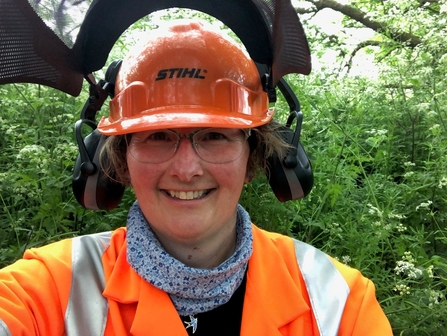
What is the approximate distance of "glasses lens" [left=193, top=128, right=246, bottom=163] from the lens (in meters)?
1.52

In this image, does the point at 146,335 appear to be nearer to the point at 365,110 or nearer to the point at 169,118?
the point at 169,118

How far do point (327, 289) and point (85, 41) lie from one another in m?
1.21

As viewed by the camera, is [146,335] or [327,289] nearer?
[146,335]

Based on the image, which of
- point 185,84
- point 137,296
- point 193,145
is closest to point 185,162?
point 193,145

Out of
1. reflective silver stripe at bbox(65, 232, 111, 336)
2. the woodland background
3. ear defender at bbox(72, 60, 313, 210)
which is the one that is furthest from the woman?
the woodland background

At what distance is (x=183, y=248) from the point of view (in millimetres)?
1675

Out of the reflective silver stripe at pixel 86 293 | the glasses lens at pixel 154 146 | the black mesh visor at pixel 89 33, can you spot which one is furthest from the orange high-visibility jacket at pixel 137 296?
the black mesh visor at pixel 89 33

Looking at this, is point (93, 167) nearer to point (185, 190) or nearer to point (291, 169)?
point (185, 190)

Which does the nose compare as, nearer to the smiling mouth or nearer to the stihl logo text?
the smiling mouth

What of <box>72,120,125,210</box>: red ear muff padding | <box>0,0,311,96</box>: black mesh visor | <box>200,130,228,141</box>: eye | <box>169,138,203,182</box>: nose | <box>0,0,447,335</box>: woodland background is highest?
<box>0,0,311,96</box>: black mesh visor

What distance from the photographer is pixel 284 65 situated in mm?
1473

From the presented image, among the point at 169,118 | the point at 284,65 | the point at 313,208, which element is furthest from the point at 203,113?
the point at 313,208

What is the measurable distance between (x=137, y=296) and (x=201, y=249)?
0.28 metres

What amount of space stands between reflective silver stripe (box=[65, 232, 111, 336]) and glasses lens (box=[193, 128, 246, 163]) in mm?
522
